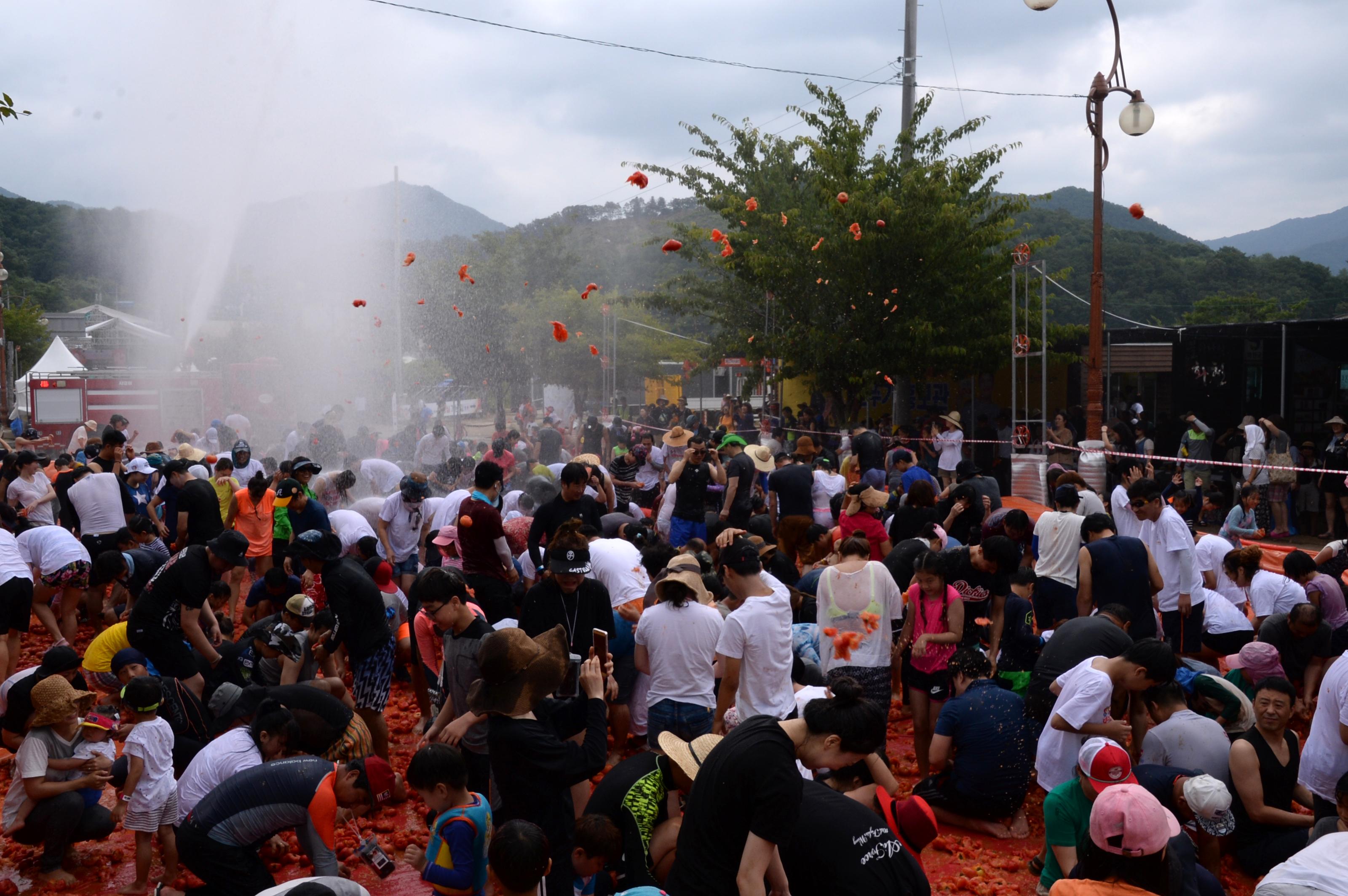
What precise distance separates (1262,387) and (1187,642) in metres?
13.5

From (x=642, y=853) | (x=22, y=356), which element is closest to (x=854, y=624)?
(x=642, y=853)

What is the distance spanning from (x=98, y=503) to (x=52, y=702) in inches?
211

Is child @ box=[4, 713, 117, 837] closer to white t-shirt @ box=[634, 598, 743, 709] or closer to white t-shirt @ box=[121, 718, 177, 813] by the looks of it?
white t-shirt @ box=[121, 718, 177, 813]

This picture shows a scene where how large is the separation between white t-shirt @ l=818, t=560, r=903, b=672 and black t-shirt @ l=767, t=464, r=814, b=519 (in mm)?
3928

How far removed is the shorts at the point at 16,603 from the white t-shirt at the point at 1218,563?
352 inches

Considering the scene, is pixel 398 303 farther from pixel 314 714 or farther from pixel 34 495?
pixel 314 714

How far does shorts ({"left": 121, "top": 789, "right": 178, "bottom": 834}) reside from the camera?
5.29 m

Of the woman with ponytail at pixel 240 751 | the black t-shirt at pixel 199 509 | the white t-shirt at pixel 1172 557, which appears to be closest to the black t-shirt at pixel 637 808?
the woman with ponytail at pixel 240 751

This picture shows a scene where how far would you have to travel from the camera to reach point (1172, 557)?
7738mm

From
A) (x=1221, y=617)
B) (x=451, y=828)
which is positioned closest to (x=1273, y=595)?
(x=1221, y=617)

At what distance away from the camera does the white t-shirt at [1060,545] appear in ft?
25.4

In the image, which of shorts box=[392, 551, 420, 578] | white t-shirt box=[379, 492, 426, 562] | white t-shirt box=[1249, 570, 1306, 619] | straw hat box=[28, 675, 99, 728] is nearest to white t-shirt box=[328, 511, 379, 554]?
white t-shirt box=[379, 492, 426, 562]

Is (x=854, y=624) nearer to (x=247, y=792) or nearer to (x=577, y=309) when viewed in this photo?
(x=247, y=792)

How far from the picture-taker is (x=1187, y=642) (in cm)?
785
